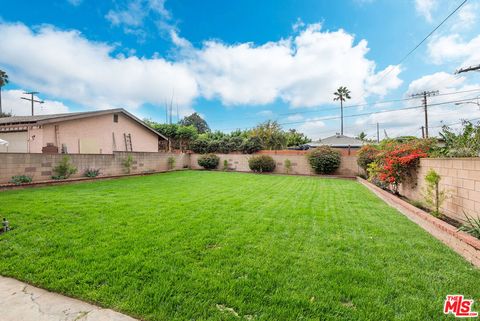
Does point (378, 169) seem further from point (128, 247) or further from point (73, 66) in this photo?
point (73, 66)

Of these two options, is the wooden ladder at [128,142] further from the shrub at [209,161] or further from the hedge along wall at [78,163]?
the shrub at [209,161]

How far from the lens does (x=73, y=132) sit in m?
12.8

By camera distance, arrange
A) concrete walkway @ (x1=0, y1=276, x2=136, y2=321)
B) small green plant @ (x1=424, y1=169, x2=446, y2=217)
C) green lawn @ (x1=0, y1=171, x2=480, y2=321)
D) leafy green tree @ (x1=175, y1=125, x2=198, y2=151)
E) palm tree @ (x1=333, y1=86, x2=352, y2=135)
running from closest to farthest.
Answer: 1. concrete walkway @ (x1=0, y1=276, x2=136, y2=321)
2. green lawn @ (x1=0, y1=171, x2=480, y2=321)
3. small green plant @ (x1=424, y1=169, x2=446, y2=217)
4. leafy green tree @ (x1=175, y1=125, x2=198, y2=151)
5. palm tree @ (x1=333, y1=86, x2=352, y2=135)

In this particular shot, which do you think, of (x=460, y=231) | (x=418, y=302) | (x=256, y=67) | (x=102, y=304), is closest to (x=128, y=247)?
(x=102, y=304)

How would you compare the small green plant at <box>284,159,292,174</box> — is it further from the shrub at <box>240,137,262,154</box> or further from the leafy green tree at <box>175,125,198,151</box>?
the leafy green tree at <box>175,125,198,151</box>

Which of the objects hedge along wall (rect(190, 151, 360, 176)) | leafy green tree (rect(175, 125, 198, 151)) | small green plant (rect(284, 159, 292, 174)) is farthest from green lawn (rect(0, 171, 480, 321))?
→ leafy green tree (rect(175, 125, 198, 151))

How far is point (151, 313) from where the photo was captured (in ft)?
5.66

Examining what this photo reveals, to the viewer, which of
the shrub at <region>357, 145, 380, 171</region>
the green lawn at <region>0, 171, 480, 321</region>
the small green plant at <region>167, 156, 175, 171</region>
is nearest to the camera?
the green lawn at <region>0, 171, 480, 321</region>

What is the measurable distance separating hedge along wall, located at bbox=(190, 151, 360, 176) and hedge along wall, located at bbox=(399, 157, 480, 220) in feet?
30.1

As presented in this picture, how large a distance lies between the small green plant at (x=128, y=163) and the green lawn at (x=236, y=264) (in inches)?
318

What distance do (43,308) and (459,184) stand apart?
20.0ft

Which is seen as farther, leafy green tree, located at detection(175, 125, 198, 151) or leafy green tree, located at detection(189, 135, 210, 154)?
leafy green tree, located at detection(175, 125, 198, 151)

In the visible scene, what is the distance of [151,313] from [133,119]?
17.2 meters

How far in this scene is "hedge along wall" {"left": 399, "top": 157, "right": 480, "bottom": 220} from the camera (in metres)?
3.61
